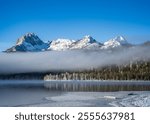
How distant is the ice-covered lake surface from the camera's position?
9.27m

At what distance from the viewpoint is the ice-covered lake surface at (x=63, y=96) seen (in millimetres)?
9266

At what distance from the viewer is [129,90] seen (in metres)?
13.3

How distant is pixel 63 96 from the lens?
11625mm

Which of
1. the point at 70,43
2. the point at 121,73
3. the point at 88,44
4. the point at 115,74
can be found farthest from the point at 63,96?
the point at 115,74

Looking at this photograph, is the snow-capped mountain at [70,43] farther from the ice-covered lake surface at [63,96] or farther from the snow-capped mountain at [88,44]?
the ice-covered lake surface at [63,96]

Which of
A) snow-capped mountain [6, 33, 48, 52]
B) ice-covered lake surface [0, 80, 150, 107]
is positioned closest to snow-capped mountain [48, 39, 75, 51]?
snow-capped mountain [6, 33, 48, 52]

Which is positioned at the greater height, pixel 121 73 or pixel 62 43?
pixel 62 43

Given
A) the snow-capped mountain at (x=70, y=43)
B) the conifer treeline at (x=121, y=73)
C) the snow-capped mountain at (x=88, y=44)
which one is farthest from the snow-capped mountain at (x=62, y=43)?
the conifer treeline at (x=121, y=73)

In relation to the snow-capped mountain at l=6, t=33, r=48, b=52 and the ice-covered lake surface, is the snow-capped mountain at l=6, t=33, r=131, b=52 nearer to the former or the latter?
the snow-capped mountain at l=6, t=33, r=48, b=52

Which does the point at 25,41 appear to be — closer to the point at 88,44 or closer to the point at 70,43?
the point at 88,44

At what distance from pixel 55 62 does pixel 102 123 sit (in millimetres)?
4090

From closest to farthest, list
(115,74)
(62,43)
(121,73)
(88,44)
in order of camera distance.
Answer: (62,43), (121,73), (88,44), (115,74)

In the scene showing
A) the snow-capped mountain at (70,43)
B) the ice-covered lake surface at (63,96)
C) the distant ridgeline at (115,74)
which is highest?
the snow-capped mountain at (70,43)

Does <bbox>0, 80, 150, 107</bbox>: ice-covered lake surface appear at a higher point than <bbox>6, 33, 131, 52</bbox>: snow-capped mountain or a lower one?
lower
